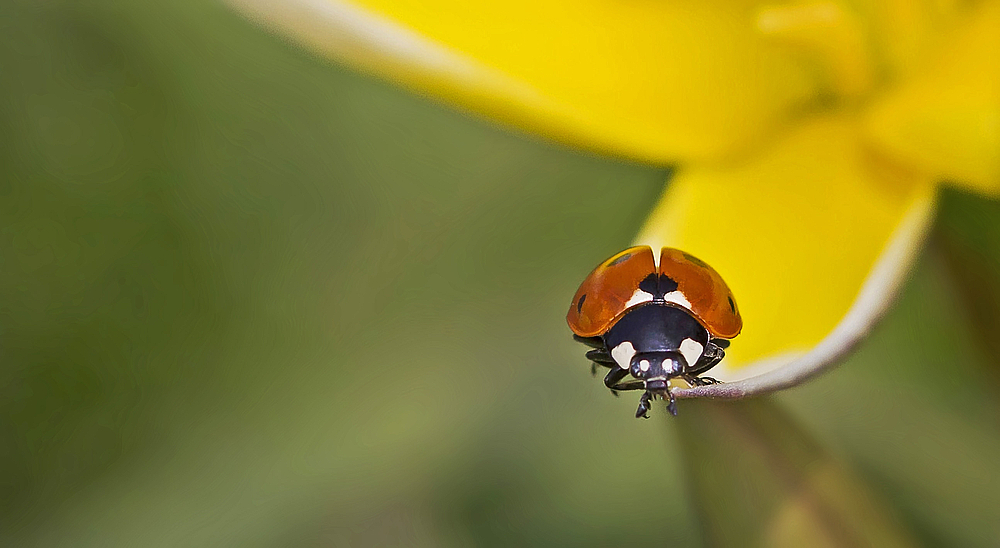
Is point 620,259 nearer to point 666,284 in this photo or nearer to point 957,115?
point 666,284

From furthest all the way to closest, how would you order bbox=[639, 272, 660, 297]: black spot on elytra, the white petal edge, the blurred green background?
the blurred green background → bbox=[639, 272, 660, 297]: black spot on elytra → the white petal edge

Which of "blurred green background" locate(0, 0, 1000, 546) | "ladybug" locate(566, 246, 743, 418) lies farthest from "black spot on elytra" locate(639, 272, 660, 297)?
"blurred green background" locate(0, 0, 1000, 546)

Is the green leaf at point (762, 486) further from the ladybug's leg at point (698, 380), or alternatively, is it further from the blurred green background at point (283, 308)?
the blurred green background at point (283, 308)

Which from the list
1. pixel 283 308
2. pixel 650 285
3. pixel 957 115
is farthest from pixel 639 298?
pixel 283 308

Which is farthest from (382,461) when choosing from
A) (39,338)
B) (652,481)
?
(39,338)

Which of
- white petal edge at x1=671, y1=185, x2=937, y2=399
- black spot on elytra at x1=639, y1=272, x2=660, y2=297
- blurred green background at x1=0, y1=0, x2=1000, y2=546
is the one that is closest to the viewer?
white petal edge at x1=671, y1=185, x2=937, y2=399

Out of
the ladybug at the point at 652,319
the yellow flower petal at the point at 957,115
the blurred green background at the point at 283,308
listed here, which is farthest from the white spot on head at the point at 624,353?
the blurred green background at the point at 283,308

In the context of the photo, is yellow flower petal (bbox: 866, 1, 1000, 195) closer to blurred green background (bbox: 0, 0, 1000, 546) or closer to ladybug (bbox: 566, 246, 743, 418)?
ladybug (bbox: 566, 246, 743, 418)

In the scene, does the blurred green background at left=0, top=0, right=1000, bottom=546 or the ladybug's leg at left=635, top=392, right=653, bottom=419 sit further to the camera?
the blurred green background at left=0, top=0, right=1000, bottom=546
